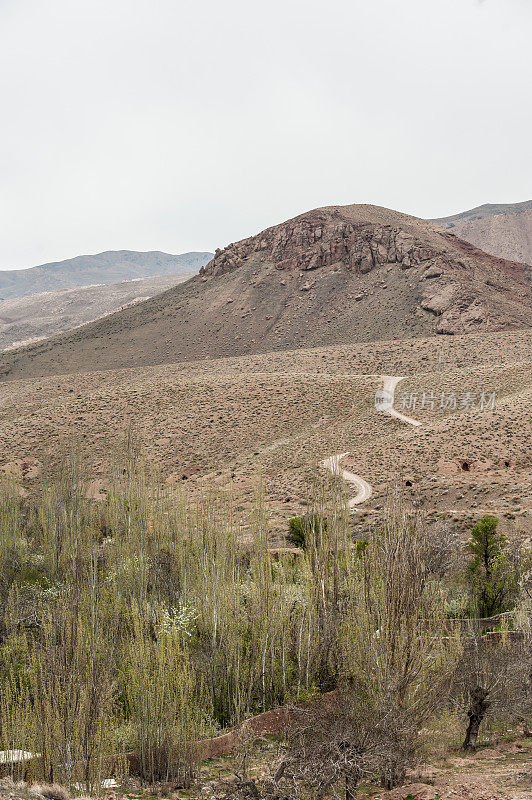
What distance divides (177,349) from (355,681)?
9097 cm

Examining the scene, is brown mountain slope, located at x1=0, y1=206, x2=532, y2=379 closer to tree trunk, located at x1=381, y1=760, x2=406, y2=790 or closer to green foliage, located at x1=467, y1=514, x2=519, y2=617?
green foliage, located at x1=467, y1=514, x2=519, y2=617

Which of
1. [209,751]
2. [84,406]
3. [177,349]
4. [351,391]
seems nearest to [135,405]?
[84,406]

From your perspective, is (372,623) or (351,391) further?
(351,391)

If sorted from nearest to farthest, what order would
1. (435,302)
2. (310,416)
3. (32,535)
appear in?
(32,535) < (310,416) < (435,302)

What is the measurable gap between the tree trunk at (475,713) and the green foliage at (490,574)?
364 inches

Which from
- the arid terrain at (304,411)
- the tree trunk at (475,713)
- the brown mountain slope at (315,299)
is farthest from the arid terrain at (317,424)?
the brown mountain slope at (315,299)

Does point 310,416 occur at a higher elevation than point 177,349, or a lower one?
lower

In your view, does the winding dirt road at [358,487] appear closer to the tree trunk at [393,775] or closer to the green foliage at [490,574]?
the green foliage at [490,574]

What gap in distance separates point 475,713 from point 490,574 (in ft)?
37.2

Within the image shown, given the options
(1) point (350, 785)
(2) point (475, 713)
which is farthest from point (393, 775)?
(2) point (475, 713)

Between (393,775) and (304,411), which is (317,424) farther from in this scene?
(393,775)

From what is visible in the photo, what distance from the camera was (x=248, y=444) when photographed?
51.9 metres

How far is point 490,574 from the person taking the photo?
24938 millimetres

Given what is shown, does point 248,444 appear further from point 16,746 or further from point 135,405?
point 16,746
